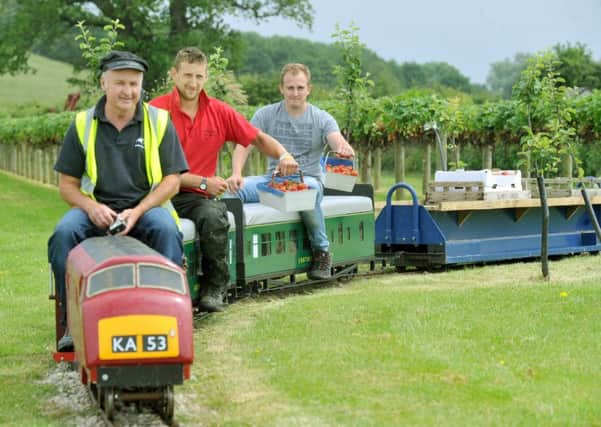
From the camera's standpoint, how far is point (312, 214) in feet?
43.3

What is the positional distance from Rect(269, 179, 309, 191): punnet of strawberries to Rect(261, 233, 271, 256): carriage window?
883mm

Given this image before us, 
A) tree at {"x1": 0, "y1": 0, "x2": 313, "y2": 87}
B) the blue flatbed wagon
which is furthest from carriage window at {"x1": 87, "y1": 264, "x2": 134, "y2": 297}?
tree at {"x1": 0, "y1": 0, "x2": 313, "y2": 87}

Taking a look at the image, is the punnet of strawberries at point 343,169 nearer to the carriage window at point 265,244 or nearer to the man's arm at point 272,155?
the carriage window at point 265,244

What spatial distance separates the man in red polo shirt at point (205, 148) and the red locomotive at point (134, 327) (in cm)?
324

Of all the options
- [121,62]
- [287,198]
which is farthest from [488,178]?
[121,62]

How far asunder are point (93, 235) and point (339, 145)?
186 inches

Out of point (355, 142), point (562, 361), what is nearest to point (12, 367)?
point (562, 361)

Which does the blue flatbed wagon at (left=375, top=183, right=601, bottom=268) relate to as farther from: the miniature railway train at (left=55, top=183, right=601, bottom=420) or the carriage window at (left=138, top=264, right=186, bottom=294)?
the carriage window at (left=138, top=264, right=186, bottom=294)

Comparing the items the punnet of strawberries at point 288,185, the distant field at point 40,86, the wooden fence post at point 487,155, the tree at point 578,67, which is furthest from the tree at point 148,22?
the distant field at point 40,86

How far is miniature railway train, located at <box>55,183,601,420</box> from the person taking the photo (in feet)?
23.5

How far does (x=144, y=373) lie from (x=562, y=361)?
10.6 feet

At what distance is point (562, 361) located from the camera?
889cm

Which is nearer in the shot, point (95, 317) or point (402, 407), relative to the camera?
point (95, 317)

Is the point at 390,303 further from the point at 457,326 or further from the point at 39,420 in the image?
the point at 39,420
